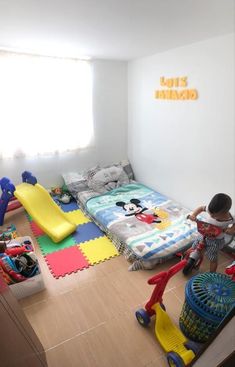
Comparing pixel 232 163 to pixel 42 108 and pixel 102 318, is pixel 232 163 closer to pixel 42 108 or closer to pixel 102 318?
pixel 102 318

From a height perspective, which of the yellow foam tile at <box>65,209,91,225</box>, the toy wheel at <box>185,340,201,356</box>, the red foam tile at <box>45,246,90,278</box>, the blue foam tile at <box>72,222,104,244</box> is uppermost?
the yellow foam tile at <box>65,209,91,225</box>

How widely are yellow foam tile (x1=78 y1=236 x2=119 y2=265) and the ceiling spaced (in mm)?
1988

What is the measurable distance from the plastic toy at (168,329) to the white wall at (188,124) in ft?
4.10

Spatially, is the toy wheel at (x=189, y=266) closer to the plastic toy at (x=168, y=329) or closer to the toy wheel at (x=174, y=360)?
the plastic toy at (x=168, y=329)

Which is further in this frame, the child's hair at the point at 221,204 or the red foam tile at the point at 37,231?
the red foam tile at the point at 37,231

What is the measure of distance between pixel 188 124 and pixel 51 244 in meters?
2.04

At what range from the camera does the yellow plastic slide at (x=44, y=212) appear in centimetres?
254

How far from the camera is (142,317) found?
1.61 meters

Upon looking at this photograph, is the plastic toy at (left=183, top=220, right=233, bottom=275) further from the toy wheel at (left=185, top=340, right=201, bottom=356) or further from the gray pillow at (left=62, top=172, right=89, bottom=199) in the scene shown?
the gray pillow at (left=62, top=172, right=89, bottom=199)

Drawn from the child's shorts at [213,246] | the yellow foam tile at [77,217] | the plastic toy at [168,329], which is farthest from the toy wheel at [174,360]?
the yellow foam tile at [77,217]

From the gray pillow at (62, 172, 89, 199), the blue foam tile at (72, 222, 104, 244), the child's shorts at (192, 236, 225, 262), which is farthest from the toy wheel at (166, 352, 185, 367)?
the gray pillow at (62, 172, 89, 199)

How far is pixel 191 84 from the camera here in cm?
252

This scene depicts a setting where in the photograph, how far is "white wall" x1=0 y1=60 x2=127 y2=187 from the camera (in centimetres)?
336

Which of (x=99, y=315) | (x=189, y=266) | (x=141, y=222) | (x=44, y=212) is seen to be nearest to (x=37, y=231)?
(x=44, y=212)
